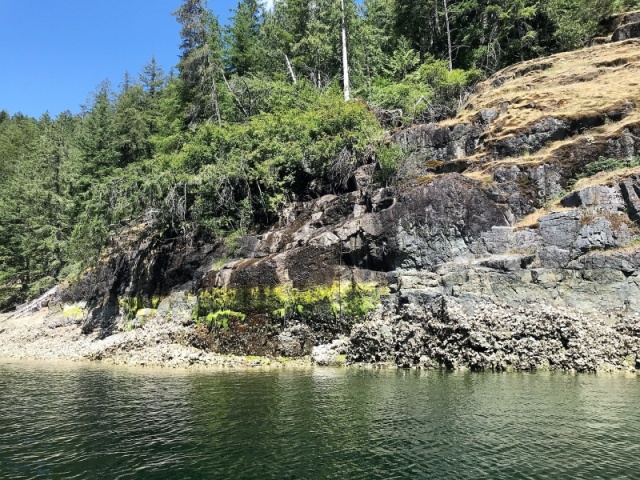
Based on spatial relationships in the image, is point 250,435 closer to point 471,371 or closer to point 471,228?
point 471,371

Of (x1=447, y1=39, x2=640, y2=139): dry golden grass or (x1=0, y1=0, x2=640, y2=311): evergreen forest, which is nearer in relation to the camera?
(x1=447, y1=39, x2=640, y2=139): dry golden grass

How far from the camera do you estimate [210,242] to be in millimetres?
31203

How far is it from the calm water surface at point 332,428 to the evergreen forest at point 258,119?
1583 cm

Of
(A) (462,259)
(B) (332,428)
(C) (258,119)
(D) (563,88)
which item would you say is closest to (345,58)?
(C) (258,119)

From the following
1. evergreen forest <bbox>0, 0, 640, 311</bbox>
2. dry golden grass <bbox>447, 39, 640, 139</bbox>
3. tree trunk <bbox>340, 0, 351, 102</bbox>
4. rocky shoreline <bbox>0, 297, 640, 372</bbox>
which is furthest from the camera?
tree trunk <bbox>340, 0, 351, 102</bbox>

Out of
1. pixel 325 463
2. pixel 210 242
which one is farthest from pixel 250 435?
pixel 210 242

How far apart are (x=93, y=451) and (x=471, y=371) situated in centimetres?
1356

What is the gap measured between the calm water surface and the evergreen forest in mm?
15830

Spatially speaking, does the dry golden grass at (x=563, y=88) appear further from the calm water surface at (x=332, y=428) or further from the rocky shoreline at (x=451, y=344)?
the calm water surface at (x=332, y=428)

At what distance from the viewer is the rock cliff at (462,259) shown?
18500 mm

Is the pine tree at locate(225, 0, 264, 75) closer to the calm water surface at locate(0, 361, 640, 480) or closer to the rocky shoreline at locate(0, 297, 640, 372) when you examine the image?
the rocky shoreline at locate(0, 297, 640, 372)

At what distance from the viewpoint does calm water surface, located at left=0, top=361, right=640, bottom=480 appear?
28.3 ft

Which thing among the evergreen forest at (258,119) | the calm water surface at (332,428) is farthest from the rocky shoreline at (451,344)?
the evergreen forest at (258,119)

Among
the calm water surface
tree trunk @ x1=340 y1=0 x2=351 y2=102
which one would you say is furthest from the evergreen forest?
the calm water surface
